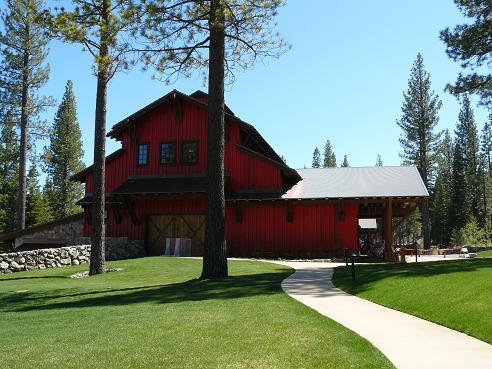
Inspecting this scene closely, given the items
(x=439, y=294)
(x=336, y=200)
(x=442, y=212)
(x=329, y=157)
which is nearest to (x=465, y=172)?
(x=442, y=212)

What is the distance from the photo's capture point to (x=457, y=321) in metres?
7.82

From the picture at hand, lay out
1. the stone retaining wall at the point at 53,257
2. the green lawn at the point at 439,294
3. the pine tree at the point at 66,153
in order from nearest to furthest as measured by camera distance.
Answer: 1. the green lawn at the point at 439,294
2. the stone retaining wall at the point at 53,257
3. the pine tree at the point at 66,153

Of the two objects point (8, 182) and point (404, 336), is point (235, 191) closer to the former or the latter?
point (404, 336)

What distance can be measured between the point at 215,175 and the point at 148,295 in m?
4.28

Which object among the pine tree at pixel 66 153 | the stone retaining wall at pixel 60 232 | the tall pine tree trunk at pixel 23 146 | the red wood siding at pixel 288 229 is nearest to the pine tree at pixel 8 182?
the pine tree at pixel 66 153

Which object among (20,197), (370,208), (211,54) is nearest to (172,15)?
(211,54)

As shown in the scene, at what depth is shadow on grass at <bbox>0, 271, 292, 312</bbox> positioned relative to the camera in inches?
450

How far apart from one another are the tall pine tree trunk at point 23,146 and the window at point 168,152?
40.8ft

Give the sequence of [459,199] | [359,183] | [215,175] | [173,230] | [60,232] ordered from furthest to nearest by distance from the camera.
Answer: [459,199], [60,232], [173,230], [359,183], [215,175]

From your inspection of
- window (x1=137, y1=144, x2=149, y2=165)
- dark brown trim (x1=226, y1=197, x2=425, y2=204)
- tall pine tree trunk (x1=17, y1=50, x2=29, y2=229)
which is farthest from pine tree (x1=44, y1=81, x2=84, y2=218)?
dark brown trim (x1=226, y1=197, x2=425, y2=204)

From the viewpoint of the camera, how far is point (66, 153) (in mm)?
52906

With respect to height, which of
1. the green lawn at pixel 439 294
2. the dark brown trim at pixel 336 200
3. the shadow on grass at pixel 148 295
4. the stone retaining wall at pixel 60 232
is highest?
the dark brown trim at pixel 336 200

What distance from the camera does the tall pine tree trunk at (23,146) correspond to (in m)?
34.6

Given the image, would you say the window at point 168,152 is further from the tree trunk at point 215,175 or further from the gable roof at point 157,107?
the tree trunk at point 215,175
